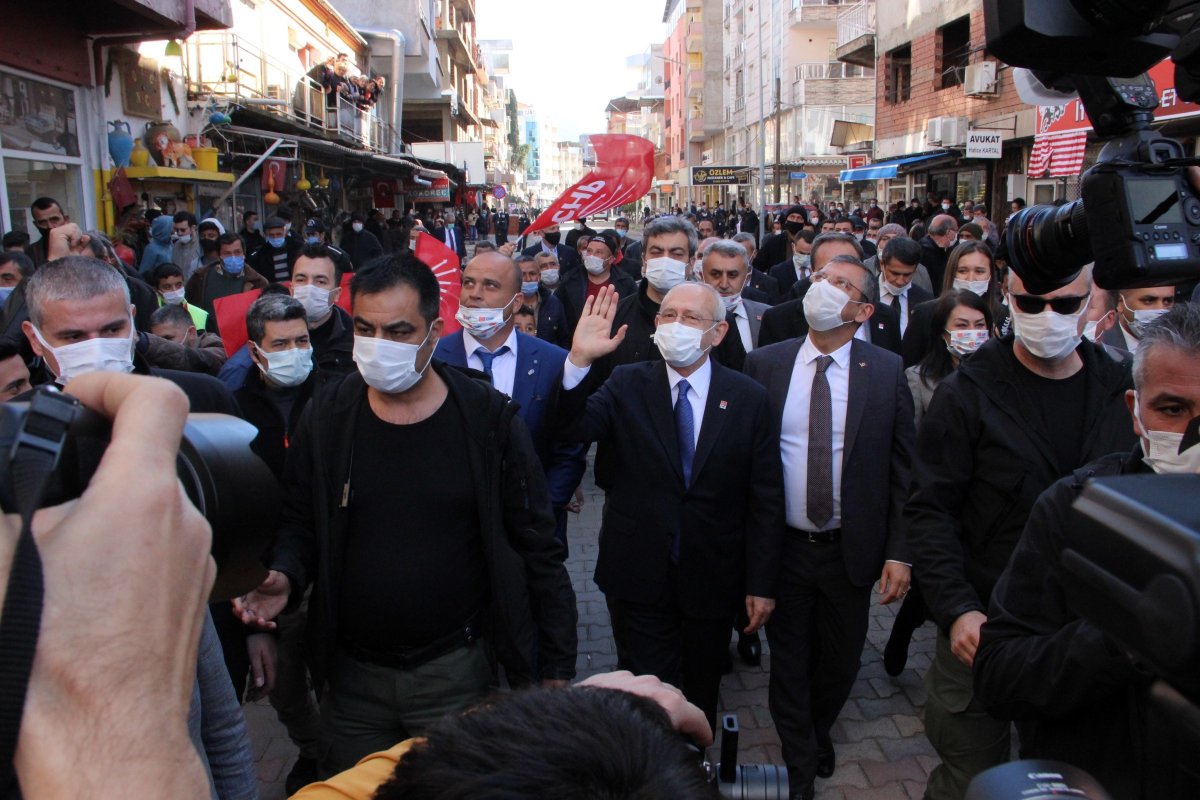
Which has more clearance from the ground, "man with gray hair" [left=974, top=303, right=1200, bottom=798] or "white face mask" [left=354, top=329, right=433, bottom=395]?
"white face mask" [left=354, top=329, right=433, bottom=395]

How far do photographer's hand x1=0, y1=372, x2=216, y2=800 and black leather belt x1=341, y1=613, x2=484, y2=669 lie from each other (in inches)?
84.6

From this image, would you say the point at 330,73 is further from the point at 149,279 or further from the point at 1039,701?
the point at 1039,701

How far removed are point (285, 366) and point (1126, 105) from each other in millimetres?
3628

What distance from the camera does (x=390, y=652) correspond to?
3.03 metres

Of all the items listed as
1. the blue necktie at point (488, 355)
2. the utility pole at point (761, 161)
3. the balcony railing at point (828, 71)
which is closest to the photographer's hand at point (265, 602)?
the blue necktie at point (488, 355)

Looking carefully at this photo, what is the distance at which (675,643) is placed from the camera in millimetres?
4105

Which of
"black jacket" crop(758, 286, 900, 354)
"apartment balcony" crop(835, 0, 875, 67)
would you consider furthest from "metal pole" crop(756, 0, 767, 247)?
"black jacket" crop(758, 286, 900, 354)

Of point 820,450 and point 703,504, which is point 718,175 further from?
point 703,504

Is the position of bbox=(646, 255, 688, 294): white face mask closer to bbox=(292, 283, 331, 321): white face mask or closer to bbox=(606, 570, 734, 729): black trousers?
bbox=(292, 283, 331, 321): white face mask

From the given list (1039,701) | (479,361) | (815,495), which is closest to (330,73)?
(479,361)

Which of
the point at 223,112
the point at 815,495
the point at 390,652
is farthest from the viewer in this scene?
the point at 223,112

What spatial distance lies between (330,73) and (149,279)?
47.1 ft

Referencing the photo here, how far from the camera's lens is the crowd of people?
7.54 ft

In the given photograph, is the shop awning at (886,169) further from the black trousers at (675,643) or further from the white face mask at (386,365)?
the white face mask at (386,365)
